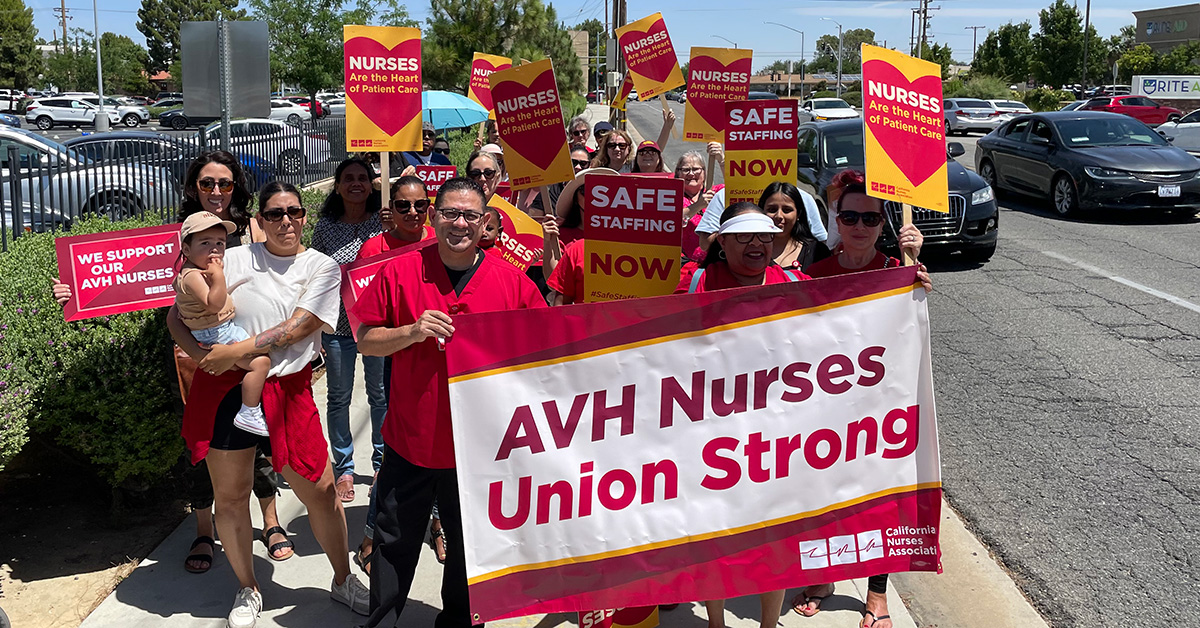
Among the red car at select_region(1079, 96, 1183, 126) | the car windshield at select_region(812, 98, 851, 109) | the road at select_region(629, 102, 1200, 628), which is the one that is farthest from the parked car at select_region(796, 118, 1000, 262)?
the car windshield at select_region(812, 98, 851, 109)

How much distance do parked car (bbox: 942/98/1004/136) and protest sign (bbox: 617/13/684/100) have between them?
33434 mm

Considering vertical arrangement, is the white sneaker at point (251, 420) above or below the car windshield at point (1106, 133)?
below

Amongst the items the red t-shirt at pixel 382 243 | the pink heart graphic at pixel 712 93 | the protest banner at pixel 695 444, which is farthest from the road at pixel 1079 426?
the red t-shirt at pixel 382 243

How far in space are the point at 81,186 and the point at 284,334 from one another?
4578 mm

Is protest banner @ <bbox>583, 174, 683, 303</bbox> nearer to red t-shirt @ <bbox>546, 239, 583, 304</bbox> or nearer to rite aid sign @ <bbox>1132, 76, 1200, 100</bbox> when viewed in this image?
red t-shirt @ <bbox>546, 239, 583, 304</bbox>

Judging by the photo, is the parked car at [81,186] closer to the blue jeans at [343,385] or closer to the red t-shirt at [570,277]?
the blue jeans at [343,385]

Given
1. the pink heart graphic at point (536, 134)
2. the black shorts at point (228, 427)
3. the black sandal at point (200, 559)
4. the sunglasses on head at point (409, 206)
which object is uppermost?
the pink heart graphic at point (536, 134)

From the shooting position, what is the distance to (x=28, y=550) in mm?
4984

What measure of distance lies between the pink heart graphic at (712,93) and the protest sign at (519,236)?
2941mm

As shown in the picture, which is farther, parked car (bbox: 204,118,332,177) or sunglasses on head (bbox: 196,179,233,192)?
parked car (bbox: 204,118,332,177)

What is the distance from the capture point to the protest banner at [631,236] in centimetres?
435

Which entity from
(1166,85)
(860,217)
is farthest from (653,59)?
(1166,85)

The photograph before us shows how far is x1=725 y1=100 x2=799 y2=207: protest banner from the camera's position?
240 inches

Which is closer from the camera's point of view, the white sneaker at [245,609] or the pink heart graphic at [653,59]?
the white sneaker at [245,609]
